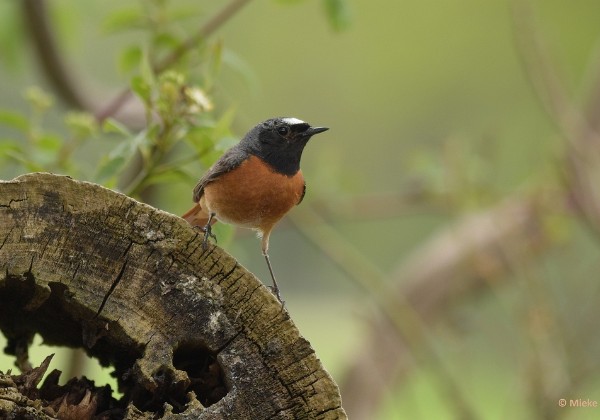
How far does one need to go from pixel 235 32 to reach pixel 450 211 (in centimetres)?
615

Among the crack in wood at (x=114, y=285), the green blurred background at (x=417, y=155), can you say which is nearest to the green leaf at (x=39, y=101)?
the green blurred background at (x=417, y=155)

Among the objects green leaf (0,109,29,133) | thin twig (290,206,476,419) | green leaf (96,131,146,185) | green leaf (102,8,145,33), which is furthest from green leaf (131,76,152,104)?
thin twig (290,206,476,419)

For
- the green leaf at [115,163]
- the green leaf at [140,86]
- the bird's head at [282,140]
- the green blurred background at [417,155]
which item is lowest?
the green leaf at [115,163]

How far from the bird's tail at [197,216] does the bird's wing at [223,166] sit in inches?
4.4

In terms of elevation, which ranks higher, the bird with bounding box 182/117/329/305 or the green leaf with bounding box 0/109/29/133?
the green leaf with bounding box 0/109/29/133

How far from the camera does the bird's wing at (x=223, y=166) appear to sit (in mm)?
2504

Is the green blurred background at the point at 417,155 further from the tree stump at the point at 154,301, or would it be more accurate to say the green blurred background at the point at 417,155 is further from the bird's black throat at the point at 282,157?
the tree stump at the point at 154,301

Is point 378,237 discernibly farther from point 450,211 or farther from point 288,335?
point 288,335

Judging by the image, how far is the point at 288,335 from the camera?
187 cm

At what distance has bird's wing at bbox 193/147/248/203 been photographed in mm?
2504

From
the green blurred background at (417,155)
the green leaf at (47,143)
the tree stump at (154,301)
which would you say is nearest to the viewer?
the tree stump at (154,301)

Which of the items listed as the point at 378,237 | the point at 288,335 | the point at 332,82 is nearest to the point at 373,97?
the point at 332,82

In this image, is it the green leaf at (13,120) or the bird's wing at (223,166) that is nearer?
the bird's wing at (223,166)

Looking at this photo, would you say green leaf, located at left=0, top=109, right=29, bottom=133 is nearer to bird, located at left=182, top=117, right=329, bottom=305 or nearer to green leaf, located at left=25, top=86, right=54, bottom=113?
green leaf, located at left=25, top=86, right=54, bottom=113
